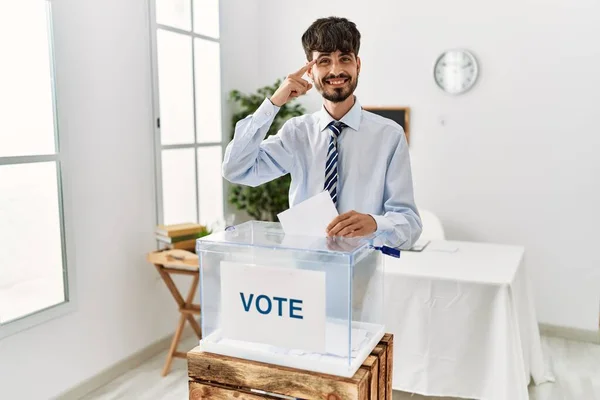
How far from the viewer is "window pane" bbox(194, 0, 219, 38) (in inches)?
157

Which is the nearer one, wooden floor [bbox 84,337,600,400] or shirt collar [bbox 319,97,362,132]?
shirt collar [bbox 319,97,362,132]

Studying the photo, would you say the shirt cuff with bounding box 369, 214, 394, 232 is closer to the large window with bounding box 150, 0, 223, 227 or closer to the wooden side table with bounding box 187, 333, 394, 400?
the wooden side table with bounding box 187, 333, 394, 400

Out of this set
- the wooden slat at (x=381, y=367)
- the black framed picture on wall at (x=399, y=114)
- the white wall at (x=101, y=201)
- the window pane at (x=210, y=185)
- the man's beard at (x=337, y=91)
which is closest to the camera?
the wooden slat at (x=381, y=367)

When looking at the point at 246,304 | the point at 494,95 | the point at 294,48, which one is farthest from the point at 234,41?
the point at 246,304

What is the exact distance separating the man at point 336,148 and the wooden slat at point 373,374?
335 millimetres

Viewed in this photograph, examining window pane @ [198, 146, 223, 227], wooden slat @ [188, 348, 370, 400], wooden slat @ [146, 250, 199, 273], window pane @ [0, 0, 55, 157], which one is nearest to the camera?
wooden slat @ [188, 348, 370, 400]

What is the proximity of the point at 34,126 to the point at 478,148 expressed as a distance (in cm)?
287

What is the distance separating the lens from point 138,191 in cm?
347

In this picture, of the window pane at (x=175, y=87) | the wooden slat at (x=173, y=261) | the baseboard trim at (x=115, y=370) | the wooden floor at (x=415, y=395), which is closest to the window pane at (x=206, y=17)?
the window pane at (x=175, y=87)

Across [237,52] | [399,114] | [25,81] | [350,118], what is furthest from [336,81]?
[237,52]

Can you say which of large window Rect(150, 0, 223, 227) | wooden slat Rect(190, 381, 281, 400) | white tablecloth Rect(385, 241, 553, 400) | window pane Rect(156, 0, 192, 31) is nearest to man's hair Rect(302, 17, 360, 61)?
wooden slat Rect(190, 381, 281, 400)

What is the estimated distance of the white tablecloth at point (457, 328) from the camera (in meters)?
2.67

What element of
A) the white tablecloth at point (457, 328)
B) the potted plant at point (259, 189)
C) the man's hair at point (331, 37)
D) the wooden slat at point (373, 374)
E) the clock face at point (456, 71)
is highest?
the clock face at point (456, 71)

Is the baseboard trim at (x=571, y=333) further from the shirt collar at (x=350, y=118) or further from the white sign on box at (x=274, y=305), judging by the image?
the white sign on box at (x=274, y=305)
